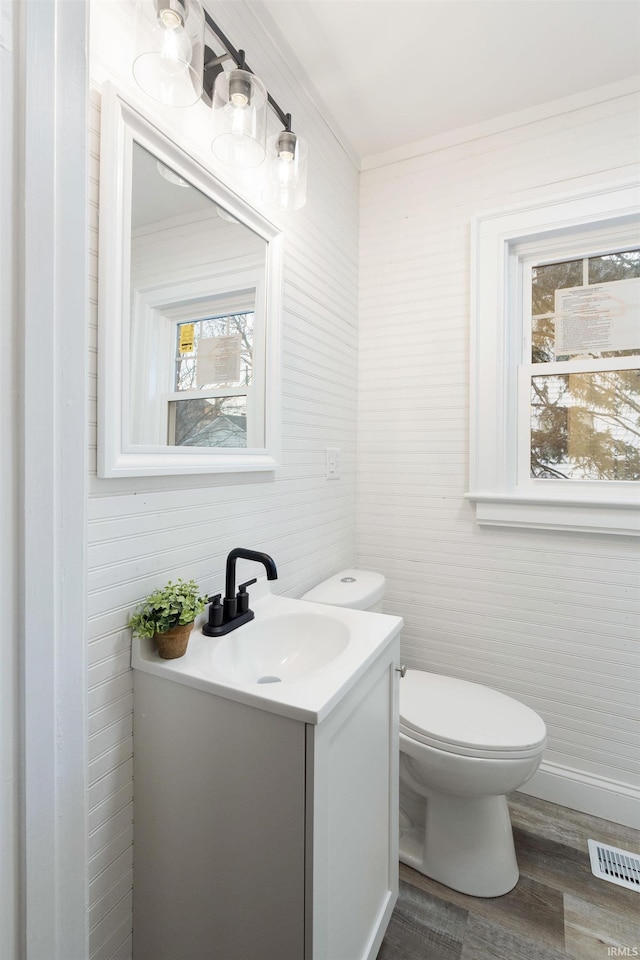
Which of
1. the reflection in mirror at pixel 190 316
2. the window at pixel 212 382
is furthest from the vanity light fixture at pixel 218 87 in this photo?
the window at pixel 212 382

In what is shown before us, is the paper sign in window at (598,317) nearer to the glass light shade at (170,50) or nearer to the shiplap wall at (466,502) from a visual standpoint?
the shiplap wall at (466,502)

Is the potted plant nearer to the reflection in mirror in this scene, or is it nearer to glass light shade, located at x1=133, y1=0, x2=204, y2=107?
the reflection in mirror

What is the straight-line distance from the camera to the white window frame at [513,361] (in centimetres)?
151

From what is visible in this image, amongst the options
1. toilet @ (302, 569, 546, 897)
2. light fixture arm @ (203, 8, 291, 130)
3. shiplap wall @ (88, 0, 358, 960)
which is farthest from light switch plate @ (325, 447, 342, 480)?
light fixture arm @ (203, 8, 291, 130)

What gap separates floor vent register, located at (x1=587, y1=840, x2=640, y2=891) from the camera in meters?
1.23

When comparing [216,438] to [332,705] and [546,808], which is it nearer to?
[332,705]

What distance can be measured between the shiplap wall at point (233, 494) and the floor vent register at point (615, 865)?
3.88 ft

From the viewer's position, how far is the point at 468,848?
1.23 m

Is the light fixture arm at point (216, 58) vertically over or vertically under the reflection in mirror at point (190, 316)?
over

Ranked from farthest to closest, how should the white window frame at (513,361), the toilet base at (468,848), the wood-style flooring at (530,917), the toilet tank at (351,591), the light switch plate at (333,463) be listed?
the light switch plate at (333,463), the white window frame at (513,361), the toilet tank at (351,591), the toilet base at (468,848), the wood-style flooring at (530,917)

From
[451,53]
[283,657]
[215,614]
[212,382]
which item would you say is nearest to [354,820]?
[283,657]

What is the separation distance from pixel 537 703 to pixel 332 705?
4.17 feet

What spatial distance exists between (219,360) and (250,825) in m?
0.95

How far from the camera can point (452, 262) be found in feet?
5.60
